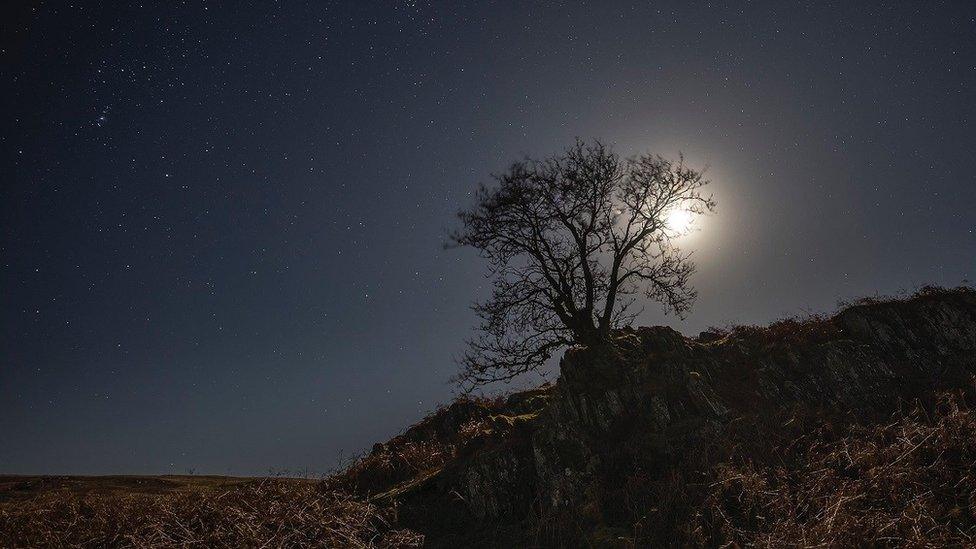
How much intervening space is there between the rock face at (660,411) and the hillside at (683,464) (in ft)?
0.19

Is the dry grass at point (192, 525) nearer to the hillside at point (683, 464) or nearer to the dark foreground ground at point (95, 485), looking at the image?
the hillside at point (683, 464)

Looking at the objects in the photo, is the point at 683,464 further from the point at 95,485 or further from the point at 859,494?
the point at 95,485

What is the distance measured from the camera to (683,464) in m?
11.3

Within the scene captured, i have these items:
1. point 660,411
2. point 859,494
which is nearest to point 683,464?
point 660,411

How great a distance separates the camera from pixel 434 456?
16344 mm

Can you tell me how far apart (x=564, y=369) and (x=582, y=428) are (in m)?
2.40

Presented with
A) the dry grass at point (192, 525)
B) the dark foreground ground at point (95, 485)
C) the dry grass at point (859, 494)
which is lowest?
the dry grass at point (859, 494)

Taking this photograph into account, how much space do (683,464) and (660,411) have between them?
99.0 inches

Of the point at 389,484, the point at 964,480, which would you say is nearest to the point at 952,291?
the point at 964,480

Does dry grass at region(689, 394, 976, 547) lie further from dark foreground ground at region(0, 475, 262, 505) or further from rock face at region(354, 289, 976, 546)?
dark foreground ground at region(0, 475, 262, 505)

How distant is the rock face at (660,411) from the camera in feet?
35.1

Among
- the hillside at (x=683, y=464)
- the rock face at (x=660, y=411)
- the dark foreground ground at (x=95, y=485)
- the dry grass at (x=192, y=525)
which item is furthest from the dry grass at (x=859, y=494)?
the dark foreground ground at (x=95, y=485)

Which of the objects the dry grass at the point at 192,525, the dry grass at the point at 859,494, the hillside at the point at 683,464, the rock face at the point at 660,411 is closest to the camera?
the dry grass at the point at 859,494

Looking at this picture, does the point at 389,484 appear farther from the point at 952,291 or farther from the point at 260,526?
the point at 952,291
